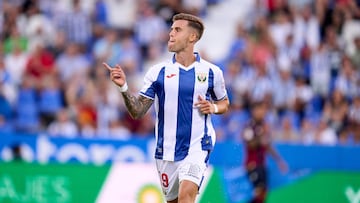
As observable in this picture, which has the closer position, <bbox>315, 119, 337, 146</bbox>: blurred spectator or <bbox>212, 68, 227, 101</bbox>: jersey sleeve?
<bbox>212, 68, 227, 101</bbox>: jersey sleeve

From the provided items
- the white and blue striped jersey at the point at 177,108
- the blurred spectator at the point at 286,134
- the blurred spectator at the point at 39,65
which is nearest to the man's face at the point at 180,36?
the white and blue striped jersey at the point at 177,108

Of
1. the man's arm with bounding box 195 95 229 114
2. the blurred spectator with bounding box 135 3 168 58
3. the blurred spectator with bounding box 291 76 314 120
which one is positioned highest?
the blurred spectator with bounding box 135 3 168 58

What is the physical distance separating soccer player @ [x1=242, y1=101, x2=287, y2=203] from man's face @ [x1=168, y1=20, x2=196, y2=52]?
21.8 ft

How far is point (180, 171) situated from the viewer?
1159cm

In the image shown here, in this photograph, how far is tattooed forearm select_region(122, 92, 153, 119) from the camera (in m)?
11.4

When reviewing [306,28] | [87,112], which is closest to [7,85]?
[87,112]

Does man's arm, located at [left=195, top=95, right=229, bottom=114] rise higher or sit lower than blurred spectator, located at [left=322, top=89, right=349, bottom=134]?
higher

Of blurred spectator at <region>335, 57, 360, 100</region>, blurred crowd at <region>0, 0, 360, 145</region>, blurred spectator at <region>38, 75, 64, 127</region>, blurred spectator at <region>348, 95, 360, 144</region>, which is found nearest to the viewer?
blurred spectator at <region>38, 75, 64, 127</region>

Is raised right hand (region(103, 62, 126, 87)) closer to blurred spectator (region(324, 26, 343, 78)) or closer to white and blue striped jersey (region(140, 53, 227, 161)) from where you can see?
white and blue striped jersey (region(140, 53, 227, 161))

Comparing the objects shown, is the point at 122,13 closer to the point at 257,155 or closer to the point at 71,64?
the point at 71,64

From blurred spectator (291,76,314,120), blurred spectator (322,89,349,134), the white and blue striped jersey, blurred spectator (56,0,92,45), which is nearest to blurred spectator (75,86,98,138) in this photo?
blurred spectator (56,0,92,45)

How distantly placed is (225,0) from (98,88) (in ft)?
16.4

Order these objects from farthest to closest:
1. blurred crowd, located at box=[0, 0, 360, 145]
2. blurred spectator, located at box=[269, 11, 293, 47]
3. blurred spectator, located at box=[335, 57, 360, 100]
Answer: blurred spectator, located at box=[269, 11, 293, 47] → blurred spectator, located at box=[335, 57, 360, 100] → blurred crowd, located at box=[0, 0, 360, 145]

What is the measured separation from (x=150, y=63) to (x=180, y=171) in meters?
10.9
